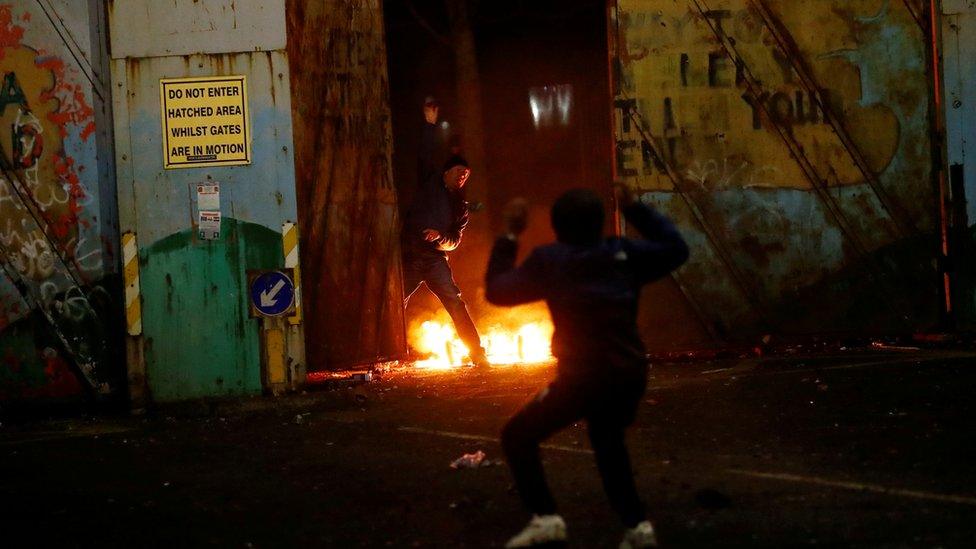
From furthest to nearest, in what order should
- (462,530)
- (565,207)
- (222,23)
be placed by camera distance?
1. (222,23)
2. (462,530)
3. (565,207)

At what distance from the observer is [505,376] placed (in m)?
10.7

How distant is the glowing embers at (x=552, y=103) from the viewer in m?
16.3

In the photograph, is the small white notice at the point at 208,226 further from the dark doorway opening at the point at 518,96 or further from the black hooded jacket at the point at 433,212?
the dark doorway opening at the point at 518,96

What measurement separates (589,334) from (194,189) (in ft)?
19.6

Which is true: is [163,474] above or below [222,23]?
below

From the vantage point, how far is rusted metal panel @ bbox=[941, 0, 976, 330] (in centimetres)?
1116

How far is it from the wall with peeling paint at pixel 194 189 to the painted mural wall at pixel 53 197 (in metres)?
0.29

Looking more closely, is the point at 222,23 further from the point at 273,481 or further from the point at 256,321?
the point at 273,481

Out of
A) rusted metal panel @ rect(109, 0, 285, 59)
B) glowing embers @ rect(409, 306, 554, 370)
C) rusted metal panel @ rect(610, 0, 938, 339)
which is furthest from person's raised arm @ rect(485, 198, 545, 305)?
rusted metal panel @ rect(610, 0, 938, 339)

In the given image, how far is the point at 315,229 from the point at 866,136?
5355 millimetres

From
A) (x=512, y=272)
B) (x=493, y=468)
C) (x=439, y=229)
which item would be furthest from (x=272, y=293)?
(x=512, y=272)

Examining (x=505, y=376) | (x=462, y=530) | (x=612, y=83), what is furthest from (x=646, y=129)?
(x=462, y=530)

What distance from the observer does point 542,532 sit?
16.1 ft

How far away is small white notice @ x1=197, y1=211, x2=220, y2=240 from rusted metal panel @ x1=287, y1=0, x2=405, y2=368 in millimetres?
1091
